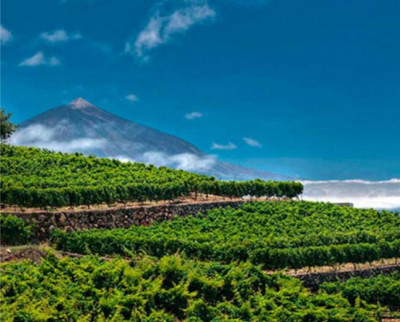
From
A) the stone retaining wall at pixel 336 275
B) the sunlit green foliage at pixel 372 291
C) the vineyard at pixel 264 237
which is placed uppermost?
the vineyard at pixel 264 237

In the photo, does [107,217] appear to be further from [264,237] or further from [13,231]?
[264,237]

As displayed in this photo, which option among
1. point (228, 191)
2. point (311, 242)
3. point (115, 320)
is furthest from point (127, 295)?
point (228, 191)

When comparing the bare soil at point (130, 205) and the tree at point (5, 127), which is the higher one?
the tree at point (5, 127)

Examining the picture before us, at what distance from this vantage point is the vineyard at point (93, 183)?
3850 centimetres

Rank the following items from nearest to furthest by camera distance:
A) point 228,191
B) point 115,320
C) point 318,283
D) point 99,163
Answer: point 115,320, point 318,283, point 228,191, point 99,163

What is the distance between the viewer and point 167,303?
24922 mm

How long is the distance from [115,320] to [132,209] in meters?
19.5

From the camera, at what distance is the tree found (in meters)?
64.6

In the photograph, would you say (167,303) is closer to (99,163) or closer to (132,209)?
(132,209)

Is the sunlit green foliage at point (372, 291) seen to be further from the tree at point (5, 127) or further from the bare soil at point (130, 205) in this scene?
the tree at point (5, 127)

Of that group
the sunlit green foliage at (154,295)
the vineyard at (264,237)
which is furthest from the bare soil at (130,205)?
the sunlit green foliage at (154,295)

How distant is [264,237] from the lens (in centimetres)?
3841

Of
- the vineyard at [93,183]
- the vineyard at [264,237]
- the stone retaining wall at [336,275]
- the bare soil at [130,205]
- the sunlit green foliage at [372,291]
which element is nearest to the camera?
the sunlit green foliage at [372,291]

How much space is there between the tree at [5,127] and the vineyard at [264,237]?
2949 centimetres
